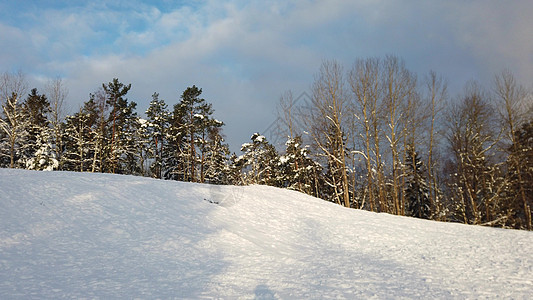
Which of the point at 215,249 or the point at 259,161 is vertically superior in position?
the point at 259,161

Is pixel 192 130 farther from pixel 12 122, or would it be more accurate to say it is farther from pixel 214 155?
pixel 12 122

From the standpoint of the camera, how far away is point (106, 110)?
26812mm

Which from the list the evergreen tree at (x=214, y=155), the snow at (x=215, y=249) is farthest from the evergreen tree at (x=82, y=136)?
the snow at (x=215, y=249)

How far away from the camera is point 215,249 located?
25.5ft

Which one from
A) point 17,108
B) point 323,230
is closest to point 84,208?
point 323,230

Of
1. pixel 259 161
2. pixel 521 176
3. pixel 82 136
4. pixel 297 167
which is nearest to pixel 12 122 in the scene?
pixel 82 136

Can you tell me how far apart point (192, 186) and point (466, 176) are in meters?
17.7

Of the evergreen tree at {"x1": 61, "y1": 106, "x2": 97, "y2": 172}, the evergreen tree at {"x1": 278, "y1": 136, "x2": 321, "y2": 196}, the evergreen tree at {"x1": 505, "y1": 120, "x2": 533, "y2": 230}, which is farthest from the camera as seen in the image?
the evergreen tree at {"x1": 61, "y1": 106, "x2": 97, "y2": 172}

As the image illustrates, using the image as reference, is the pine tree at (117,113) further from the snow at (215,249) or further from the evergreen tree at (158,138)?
the snow at (215,249)

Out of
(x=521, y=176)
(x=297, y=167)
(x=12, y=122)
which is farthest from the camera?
(x=297, y=167)

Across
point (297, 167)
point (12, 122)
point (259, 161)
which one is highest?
point (12, 122)

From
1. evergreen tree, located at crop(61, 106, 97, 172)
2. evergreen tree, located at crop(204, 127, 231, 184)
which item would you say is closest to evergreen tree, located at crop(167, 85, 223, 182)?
evergreen tree, located at crop(204, 127, 231, 184)

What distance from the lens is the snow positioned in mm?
5203

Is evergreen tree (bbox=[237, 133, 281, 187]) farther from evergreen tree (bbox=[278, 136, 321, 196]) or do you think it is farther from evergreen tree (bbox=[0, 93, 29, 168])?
evergreen tree (bbox=[0, 93, 29, 168])
